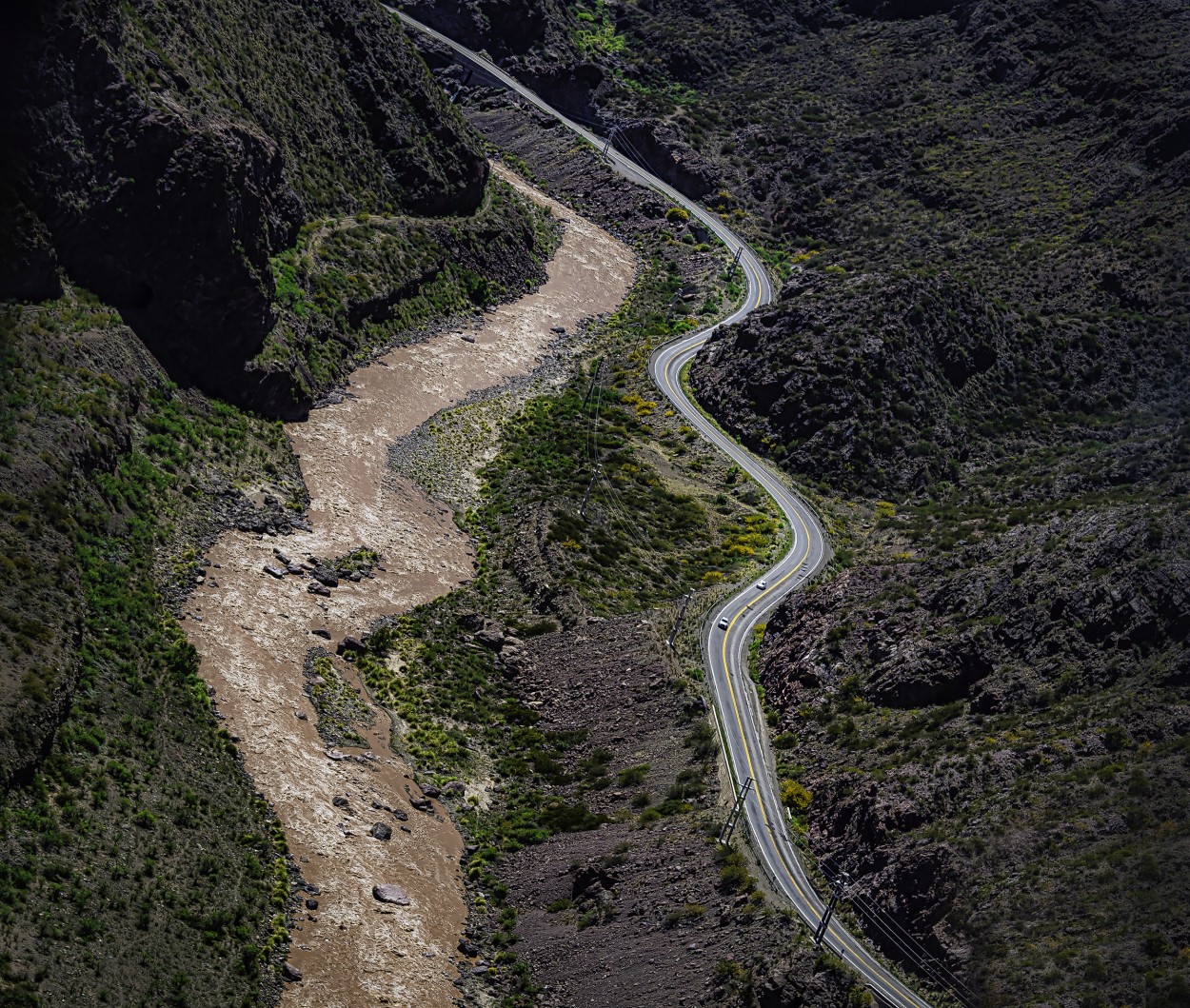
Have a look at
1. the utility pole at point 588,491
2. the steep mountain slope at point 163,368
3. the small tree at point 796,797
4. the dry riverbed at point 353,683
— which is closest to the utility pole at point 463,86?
the steep mountain slope at point 163,368

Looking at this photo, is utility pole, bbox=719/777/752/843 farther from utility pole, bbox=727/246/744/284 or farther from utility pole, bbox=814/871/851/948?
utility pole, bbox=727/246/744/284

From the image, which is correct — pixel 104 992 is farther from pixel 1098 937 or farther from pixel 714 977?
pixel 1098 937

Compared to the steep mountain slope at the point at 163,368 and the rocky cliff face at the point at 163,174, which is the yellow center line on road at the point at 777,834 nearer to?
the steep mountain slope at the point at 163,368

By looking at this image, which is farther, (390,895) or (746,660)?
(746,660)

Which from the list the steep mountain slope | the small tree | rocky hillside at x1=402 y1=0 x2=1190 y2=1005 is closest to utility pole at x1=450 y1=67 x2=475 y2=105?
rocky hillside at x1=402 y1=0 x2=1190 y2=1005

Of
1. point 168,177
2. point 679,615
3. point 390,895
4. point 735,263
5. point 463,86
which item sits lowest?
point 679,615

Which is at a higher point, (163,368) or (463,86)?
(463,86)

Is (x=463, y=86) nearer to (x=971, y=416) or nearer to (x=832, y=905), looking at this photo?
(x=971, y=416)

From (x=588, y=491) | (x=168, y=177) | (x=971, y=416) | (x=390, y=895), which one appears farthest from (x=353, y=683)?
(x=971, y=416)
